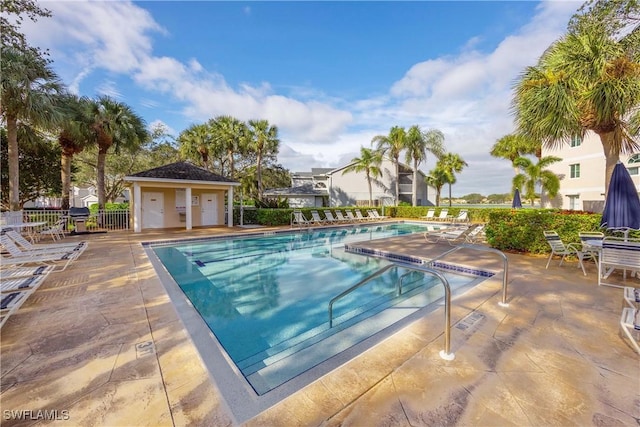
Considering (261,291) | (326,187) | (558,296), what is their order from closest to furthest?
(558,296), (261,291), (326,187)

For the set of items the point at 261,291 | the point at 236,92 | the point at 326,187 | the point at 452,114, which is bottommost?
the point at 261,291

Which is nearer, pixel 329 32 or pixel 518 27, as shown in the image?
pixel 518 27

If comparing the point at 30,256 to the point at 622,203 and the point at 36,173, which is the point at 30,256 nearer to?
the point at 622,203

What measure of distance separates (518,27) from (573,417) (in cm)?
1355

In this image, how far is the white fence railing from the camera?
13415 mm

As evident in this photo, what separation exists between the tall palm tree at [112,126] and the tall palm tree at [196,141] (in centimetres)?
774

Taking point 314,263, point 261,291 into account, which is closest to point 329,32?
point 314,263

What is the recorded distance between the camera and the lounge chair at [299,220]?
1777 cm

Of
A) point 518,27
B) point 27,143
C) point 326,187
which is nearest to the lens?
point 518,27

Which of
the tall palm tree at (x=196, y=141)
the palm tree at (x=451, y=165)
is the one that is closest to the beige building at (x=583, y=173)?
the palm tree at (x=451, y=165)

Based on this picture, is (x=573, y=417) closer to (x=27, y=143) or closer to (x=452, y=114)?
(x=452, y=114)

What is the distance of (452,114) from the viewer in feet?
60.4

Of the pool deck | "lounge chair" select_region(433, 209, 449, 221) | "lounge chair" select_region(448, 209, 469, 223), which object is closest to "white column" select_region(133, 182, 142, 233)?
the pool deck

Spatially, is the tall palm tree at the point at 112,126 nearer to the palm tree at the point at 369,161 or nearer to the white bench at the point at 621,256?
the palm tree at the point at 369,161
